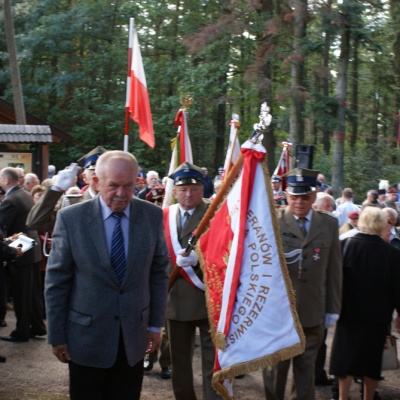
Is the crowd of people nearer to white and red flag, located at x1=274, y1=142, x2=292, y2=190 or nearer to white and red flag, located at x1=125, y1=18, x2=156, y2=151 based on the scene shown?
white and red flag, located at x1=125, y1=18, x2=156, y2=151

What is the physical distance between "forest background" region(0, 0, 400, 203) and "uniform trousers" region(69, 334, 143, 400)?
1699 cm

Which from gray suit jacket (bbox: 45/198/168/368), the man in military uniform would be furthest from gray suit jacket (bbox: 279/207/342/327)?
gray suit jacket (bbox: 45/198/168/368)

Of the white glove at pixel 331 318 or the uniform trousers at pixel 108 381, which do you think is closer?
the uniform trousers at pixel 108 381

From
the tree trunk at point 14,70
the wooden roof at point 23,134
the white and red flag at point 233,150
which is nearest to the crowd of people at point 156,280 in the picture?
the white and red flag at point 233,150

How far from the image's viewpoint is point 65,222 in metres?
3.97

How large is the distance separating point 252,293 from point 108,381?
51.0 inches

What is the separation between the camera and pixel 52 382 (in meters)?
6.55

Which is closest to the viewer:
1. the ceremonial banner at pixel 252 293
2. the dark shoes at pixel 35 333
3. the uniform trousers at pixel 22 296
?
the ceremonial banner at pixel 252 293

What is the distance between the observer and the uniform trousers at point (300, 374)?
5.49 metres

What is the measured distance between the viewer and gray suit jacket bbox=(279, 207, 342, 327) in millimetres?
5590

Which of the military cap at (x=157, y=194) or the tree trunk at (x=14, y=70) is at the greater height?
the tree trunk at (x=14, y=70)

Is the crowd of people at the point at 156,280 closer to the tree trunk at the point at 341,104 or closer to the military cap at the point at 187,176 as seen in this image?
the military cap at the point at 187,176

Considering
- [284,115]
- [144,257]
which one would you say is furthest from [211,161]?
[144,257]

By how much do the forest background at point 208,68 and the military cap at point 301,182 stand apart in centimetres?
Result: 1486
